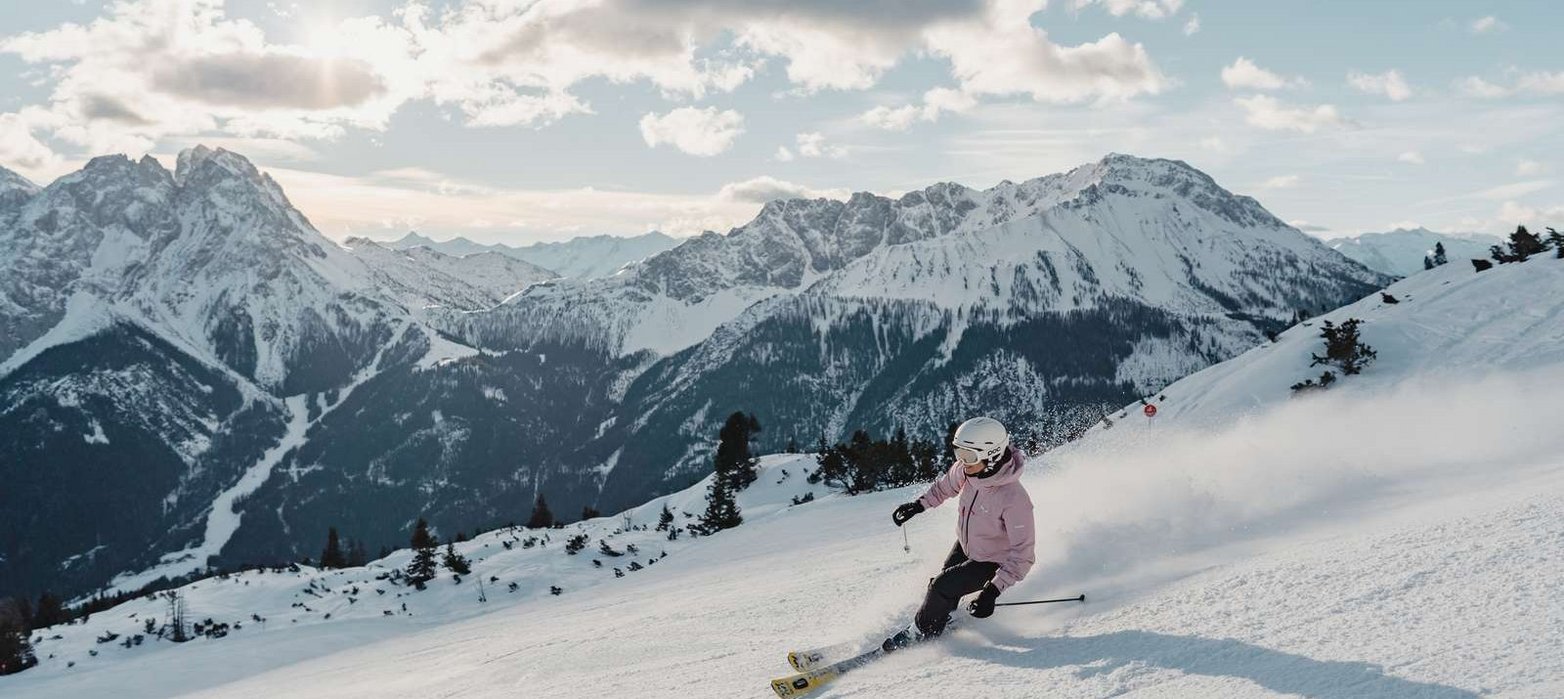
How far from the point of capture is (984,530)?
8523 millimetres

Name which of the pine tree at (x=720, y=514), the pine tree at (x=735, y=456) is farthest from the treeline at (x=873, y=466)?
the pine tree at (x=720, y=514)

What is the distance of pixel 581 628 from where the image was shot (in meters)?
14.4

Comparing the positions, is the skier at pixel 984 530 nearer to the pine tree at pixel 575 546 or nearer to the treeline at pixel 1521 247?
the treeline at pixel 1521 247

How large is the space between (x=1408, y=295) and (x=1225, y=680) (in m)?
26.5

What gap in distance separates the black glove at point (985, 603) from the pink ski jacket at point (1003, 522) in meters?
0.36

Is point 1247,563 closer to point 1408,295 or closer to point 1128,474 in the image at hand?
point 1128,474

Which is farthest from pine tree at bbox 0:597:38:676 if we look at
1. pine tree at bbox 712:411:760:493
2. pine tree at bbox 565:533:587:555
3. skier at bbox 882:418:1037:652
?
skier at bbox 882:418:1037:652

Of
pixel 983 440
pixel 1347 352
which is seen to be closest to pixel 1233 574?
pixel 983 440

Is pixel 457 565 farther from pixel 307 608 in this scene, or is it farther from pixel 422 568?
pixel 307 608

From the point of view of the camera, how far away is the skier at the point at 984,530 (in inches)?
326

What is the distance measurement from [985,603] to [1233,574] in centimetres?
236

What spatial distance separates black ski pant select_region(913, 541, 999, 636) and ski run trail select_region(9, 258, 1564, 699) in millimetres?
244

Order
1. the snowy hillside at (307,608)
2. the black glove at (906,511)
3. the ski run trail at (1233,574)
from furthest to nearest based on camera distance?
the snowy hillside at (307,608) → the black glove at (906,511) → the ski run trail at (1233,574)

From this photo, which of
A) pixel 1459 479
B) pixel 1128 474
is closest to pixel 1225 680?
pixel 1128 474
